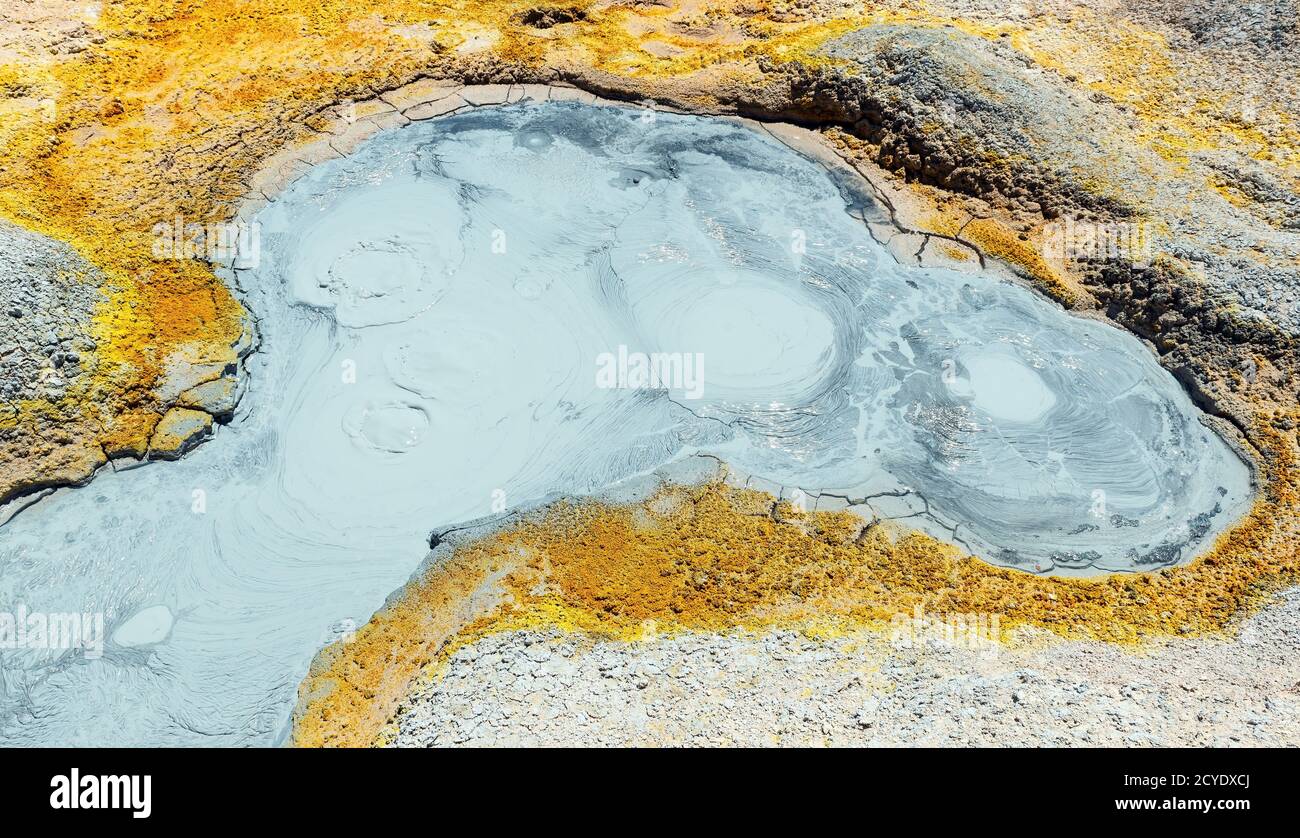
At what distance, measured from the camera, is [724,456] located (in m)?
12.0

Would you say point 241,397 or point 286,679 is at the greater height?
point 241,397

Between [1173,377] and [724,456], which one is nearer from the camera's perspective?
[724,456]

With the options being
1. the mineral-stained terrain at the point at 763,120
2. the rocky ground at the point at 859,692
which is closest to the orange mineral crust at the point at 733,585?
the mineral-stained terrain at the point at 763,120

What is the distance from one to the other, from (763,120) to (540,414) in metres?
7.74

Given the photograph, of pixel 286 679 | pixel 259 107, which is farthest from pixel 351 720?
pixel 259 107

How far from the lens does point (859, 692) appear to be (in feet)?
31.5

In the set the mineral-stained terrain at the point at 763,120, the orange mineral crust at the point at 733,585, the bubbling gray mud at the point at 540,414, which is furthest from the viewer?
the bubbling gray mud at the point at 540,414

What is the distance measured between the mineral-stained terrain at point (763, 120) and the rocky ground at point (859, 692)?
54 millimetres

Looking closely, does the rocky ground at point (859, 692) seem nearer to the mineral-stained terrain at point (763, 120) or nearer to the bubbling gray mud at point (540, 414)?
the mineral-stained terrain at point (763, 120)

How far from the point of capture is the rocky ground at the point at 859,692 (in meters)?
9.12

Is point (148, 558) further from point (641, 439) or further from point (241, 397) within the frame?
point (641, 439)

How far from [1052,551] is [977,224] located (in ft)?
19.2

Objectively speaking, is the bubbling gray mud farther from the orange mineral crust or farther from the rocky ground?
the rocky ground

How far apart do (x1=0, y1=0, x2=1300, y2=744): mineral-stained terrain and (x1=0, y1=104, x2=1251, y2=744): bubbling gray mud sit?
1.89 feet
